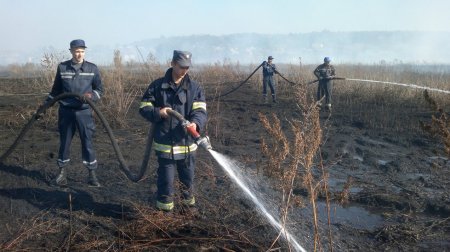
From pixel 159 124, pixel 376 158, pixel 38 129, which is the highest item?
pixel 159 124

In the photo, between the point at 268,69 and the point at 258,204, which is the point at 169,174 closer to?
the point at 258,204

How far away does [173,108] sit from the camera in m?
4.11

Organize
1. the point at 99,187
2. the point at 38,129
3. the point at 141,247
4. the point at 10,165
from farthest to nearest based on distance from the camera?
the point at 38,129 → the point at 10,165 → the point at 99,187 → the point at 141,247

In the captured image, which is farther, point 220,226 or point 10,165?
point 10,165

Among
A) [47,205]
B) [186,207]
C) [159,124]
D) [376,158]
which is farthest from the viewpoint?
[376,158]

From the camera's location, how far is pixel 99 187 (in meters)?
5.40

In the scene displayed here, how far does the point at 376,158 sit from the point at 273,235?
176 inches

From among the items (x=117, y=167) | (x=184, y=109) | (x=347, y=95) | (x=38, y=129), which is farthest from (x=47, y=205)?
(x=347, y=95)

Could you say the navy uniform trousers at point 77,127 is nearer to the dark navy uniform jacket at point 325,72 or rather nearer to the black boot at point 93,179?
the black boot at point 93,179

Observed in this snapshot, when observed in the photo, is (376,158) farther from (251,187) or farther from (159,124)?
(159,124)

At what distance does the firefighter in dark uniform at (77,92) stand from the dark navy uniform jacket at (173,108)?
1.33 meters

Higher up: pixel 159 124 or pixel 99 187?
pixel 159 124

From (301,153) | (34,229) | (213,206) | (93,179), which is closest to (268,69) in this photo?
(93,179)

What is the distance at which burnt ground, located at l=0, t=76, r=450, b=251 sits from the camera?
12.7ft
